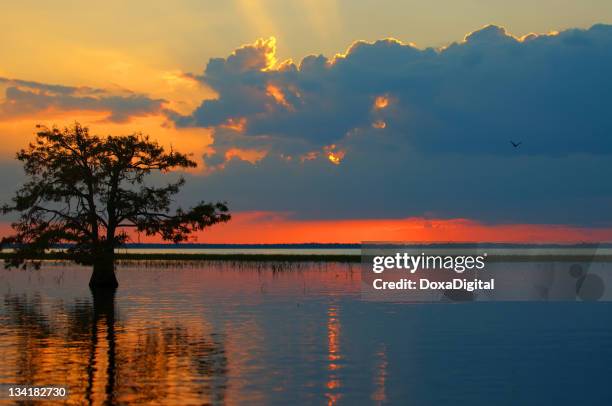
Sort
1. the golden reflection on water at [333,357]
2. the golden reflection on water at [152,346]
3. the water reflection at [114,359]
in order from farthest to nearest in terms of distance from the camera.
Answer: the golden reflection on water at [152,346], the water reflection at [114,359], the golden reflection on water at [333,357]

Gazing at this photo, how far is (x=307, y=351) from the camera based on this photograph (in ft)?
109

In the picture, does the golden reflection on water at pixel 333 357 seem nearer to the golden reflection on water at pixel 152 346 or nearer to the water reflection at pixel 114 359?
the golden reflection on water at pixel 152 346

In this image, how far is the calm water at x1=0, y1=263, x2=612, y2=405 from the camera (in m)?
24.9

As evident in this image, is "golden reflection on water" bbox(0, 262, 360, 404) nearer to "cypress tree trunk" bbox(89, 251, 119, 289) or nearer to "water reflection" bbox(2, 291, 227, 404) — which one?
"water reflection" bbox(2, 291, 227, 404)

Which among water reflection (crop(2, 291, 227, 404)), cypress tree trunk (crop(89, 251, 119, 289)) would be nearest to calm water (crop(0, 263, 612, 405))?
water reflection (crop(2, 291, 227, 404))

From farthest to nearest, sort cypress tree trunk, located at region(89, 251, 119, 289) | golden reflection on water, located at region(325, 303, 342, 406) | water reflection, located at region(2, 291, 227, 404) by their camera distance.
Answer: cypress tree trunk, located at region(89, 251, 119, 289) → water reflection, located at region(2, 291, 227, 404) → golden reflection on water, located at region(325, 303, 342, 406)

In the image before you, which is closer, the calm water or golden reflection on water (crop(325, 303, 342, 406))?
golden reflection on water (crop(325, 303, 342, 406))

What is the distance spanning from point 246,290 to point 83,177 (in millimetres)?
16966

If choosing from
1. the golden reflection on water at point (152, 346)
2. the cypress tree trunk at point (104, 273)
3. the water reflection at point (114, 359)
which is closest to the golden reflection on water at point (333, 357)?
the golden reflection on water at point (152, 346)

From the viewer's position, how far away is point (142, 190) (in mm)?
70438

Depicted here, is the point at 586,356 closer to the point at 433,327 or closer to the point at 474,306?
the point at 433,327

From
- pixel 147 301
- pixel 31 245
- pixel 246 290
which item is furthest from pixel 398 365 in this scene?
pixel 31 245

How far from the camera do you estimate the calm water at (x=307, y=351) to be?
81.6 ft

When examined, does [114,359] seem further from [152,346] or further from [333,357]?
[333,357]
